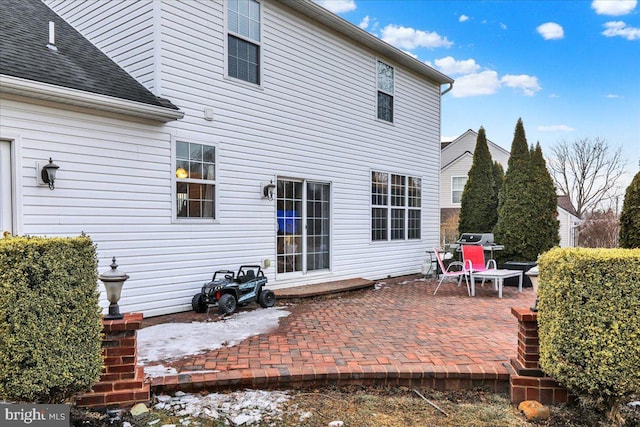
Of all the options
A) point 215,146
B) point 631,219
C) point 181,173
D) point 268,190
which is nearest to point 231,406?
point 181,173

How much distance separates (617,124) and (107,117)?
25262 mm

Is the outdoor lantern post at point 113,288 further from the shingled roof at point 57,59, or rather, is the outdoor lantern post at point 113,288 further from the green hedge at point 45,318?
the shingled roof at point 57,59

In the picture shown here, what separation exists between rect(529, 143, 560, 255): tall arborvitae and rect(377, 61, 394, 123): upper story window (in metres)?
3.41

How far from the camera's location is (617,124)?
71.2 feet

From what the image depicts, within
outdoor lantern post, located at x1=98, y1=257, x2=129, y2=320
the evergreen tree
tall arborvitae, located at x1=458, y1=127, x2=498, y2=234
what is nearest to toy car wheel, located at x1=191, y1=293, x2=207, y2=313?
outdoor lantern post, located at x1=98, y1=257, x2=129, y2=320

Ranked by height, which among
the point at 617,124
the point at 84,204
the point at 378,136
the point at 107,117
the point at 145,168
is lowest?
the point at 84,204

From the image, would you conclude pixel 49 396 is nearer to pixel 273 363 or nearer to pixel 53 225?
pixel 273 363

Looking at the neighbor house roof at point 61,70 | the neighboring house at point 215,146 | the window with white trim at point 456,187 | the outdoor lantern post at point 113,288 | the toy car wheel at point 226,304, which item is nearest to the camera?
the outdoor lantern post at point 113,288

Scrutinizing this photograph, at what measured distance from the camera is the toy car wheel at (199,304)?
549 centimetres

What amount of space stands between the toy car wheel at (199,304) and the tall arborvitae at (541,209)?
7.15m

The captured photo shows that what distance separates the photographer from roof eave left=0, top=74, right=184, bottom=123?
412cm

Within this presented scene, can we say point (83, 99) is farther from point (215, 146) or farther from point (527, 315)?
point (527, 315)

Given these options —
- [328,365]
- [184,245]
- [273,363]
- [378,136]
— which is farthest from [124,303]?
[378,136]

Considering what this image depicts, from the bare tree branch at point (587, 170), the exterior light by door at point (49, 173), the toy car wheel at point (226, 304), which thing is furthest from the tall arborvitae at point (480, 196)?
the bare tree branch at point (587, 170)
